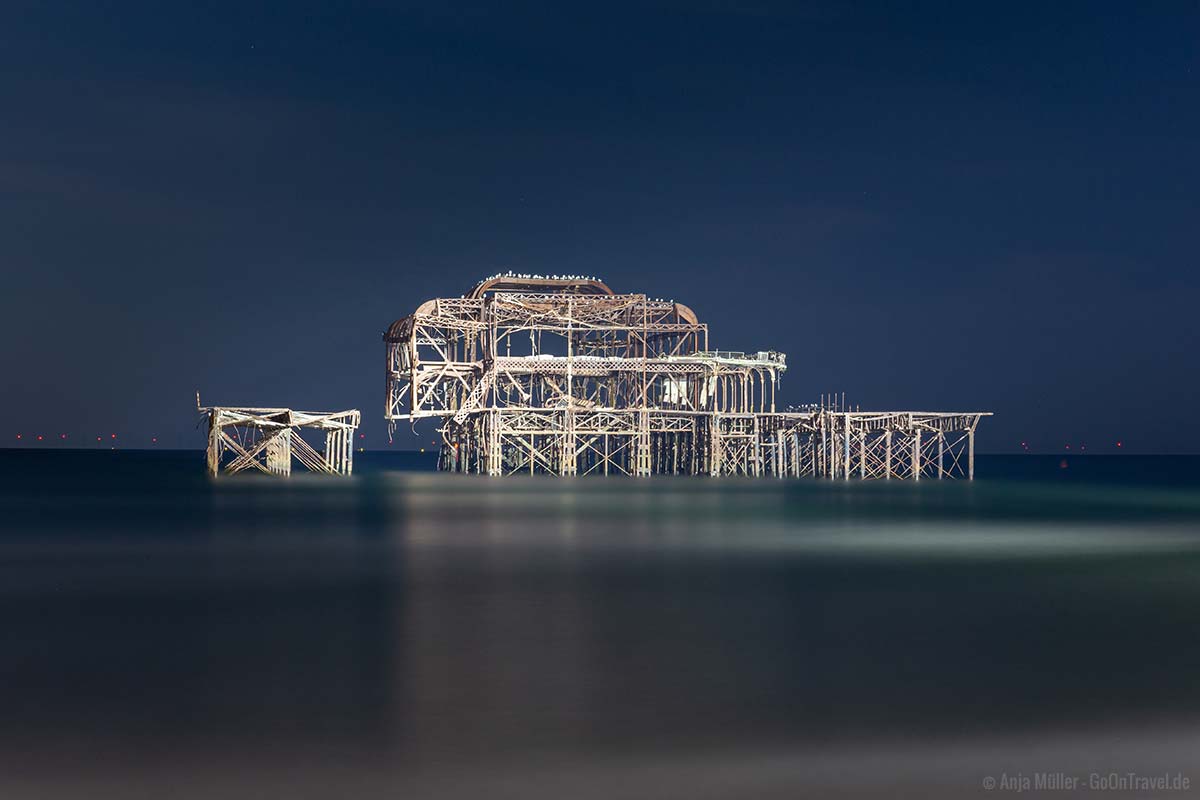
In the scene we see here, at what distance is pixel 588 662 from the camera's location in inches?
490

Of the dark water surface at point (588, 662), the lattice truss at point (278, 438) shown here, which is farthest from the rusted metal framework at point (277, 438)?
the dark water surface at point (588, 662)

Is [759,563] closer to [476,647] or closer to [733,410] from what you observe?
[476,647]

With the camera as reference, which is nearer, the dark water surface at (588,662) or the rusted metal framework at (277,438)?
the dark water surface at (588,662)

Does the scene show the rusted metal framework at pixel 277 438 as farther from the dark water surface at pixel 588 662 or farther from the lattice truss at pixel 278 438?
the dark water surface at pixel 588 662

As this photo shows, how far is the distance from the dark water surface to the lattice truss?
106 ft

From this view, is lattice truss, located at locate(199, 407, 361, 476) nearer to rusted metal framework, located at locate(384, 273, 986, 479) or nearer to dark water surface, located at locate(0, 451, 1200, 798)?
rusted metal framework, located at locate(384, 273, 986, 479)

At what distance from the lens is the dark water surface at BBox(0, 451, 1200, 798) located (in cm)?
879

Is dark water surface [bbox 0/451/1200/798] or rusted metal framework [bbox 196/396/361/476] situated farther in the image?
rusted metal framework [bbox 196/396/361/476]

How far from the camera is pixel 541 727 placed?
32.2ft

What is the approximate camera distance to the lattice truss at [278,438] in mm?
59156

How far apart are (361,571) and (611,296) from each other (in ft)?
160

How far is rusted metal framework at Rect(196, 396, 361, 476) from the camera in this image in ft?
194

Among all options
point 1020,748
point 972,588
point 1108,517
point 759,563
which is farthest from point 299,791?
point 1108,517

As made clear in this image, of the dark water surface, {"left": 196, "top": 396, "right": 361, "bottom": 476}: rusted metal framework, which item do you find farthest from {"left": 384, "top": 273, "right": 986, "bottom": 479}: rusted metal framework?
the dark water surface
